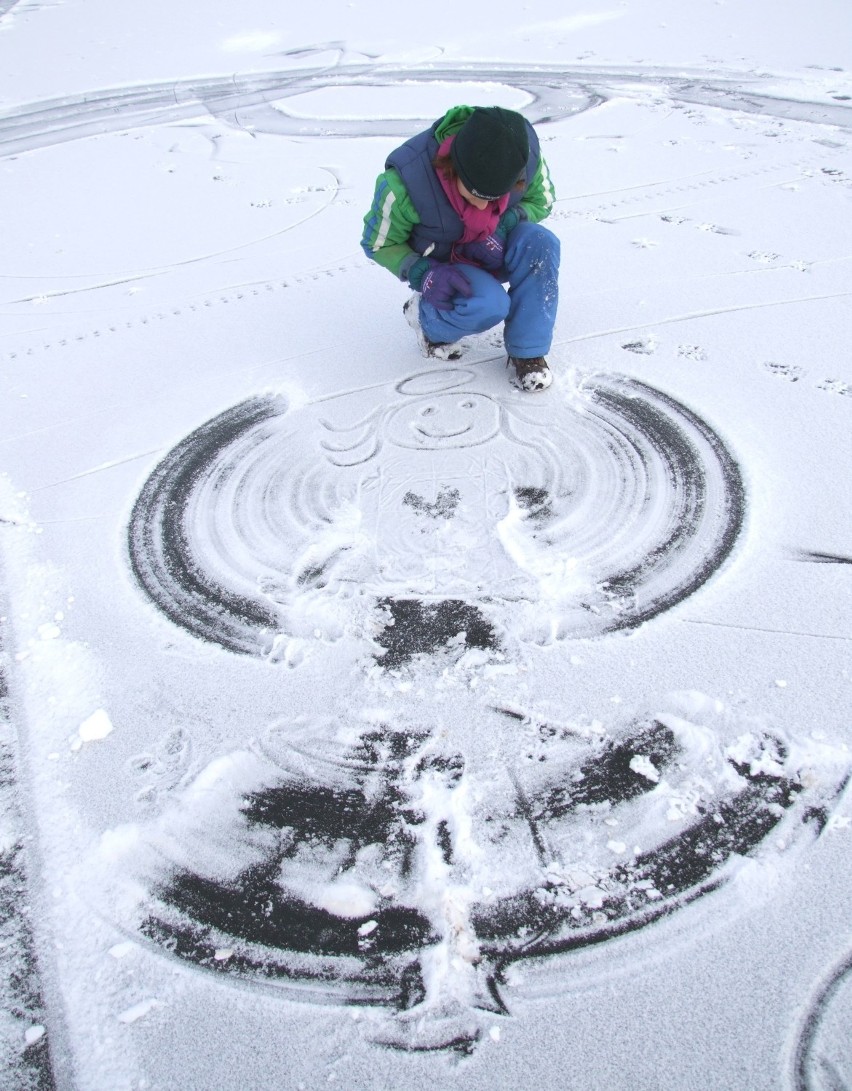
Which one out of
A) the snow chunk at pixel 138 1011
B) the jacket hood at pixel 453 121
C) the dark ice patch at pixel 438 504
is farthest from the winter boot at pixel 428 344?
the snow chunk at pixel 138 1011

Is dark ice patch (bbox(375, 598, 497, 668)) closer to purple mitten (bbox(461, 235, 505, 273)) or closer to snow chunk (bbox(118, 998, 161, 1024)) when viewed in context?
snow chunk (bbox(118, 998, 161, 1024))

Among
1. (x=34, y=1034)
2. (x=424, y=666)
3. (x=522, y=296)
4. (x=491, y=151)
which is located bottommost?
(x=34, y=1034)

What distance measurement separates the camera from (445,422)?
7.74ft

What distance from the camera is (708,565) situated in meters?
1.84

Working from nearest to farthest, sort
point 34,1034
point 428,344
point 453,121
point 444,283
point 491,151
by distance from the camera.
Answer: point 34,1034 → point 491,151 → point 453,121 → point 444,283 → point 428,344

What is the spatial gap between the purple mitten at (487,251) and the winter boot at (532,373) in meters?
0.30

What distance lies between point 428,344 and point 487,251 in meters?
0.39

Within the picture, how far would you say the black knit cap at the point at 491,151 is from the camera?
77.4 inches

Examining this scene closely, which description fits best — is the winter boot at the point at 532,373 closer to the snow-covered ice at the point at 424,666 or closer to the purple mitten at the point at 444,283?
the snow-covered ice at the point at 424,666

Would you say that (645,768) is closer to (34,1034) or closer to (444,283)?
(34,1034)

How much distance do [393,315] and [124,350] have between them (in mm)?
1020

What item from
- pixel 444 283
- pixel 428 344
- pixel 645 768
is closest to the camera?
pixel 645 768

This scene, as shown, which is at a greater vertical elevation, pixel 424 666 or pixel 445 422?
pixel 445 422

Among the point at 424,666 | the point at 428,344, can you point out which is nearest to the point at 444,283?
the point at 428,344
